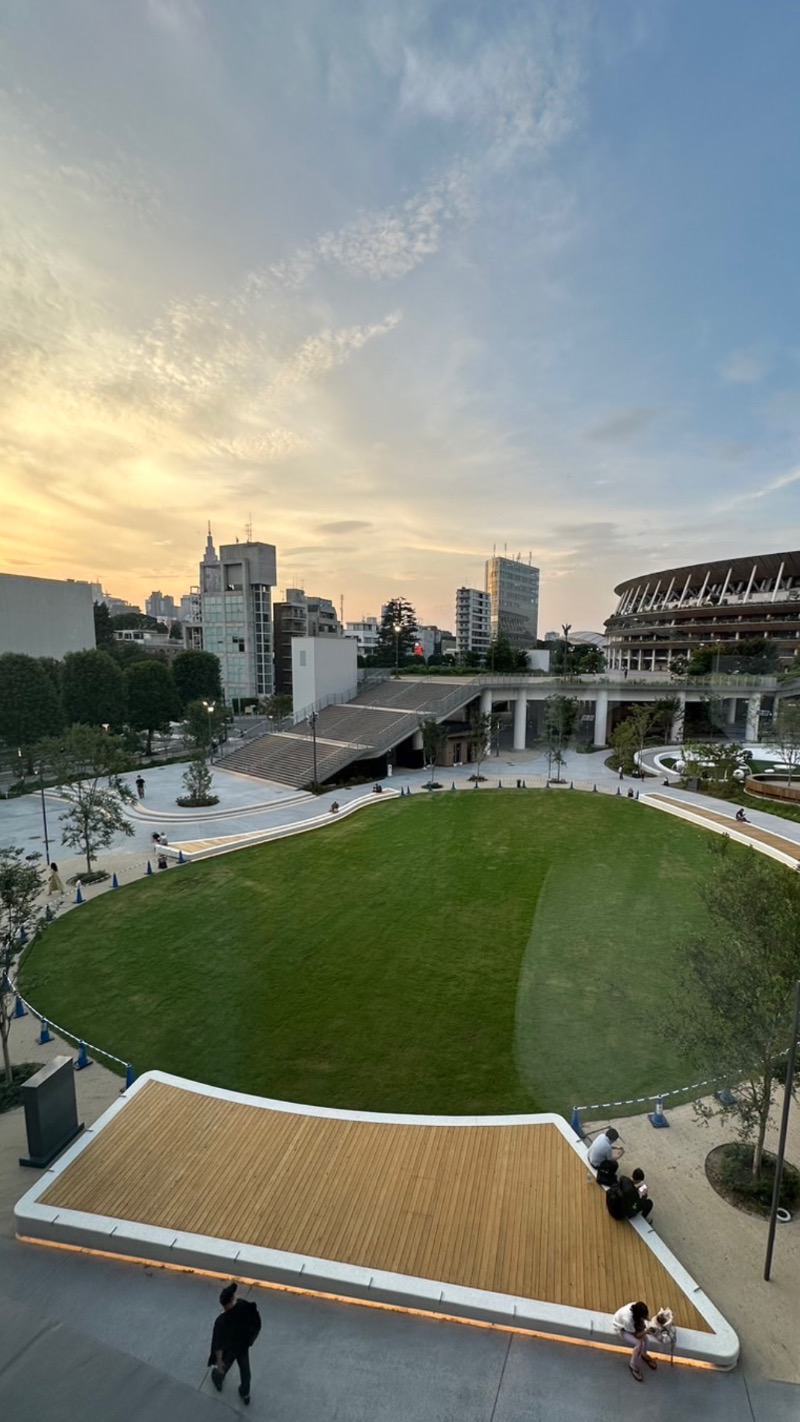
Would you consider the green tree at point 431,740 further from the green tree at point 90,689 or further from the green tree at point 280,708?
the green tree at point 90,689

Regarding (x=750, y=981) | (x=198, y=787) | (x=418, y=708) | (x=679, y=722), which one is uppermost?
(x=418, y=708)

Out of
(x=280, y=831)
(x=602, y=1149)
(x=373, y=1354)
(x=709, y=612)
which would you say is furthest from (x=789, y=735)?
(x=709, y=612)

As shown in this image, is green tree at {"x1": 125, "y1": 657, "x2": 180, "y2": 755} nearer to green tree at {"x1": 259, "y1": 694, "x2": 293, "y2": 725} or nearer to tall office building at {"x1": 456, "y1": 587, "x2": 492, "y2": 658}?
green tree at {"x1": 259, "y1": 694, "x2": 293, "y2": 725}

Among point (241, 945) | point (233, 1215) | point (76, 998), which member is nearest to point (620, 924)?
point (241, 945)

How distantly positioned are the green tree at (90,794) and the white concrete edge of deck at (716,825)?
21.1 meters

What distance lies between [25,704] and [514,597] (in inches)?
4778

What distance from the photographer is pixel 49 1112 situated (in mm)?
8656

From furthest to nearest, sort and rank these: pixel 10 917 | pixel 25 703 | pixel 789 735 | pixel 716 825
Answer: pixel 25 703 < pixel 789 735 < pixel 716 825 < pixel 10 917

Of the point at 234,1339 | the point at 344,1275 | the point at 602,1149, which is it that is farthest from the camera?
the point at 602,1149

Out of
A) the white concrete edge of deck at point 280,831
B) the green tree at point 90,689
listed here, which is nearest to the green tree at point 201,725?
the green tree at point 90,689

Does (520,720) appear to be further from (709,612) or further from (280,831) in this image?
(709,612)

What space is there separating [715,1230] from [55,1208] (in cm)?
822

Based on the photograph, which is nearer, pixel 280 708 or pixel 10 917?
pixel 10 917

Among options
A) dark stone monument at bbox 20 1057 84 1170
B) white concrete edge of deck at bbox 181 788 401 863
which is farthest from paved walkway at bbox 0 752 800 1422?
white concrete edge of deck at bbox 181 788 401 863
